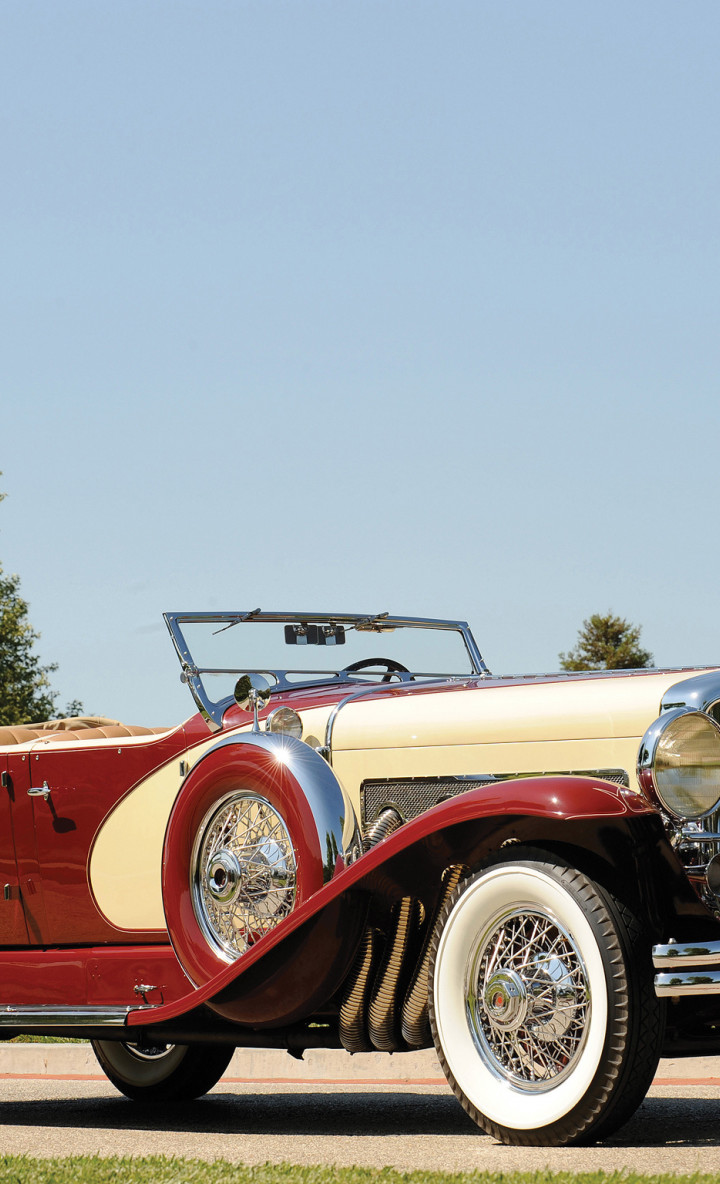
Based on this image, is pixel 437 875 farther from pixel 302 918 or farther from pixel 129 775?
pixel 129 775

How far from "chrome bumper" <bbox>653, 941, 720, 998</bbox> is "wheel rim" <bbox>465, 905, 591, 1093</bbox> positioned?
0.78 feet

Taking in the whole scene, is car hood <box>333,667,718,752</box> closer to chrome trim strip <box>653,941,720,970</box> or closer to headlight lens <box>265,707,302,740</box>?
headlight lens <box>265,707,302,740</box>

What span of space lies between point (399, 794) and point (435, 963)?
0.88 meters

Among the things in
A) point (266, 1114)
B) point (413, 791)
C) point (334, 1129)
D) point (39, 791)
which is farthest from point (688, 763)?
point (39, 791)

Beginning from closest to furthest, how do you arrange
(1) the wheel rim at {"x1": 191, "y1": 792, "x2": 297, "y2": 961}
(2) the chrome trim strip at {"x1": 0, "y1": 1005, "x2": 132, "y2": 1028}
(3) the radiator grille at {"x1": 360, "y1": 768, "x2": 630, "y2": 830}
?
(3) the radiator grille at {"x1": 360, "y1": 768, "x2": 630, "y2": 830} → (1) the wheel rim at {"x1": 191, "y1": 792, "x2": 297, "y2": 961} → (2) the chrome trim strip at {"x1": 0, "y1": 1005, "x2": 132, "y2": 1028}

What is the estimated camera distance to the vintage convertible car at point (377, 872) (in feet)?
14.5

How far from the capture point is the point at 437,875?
5016 mm

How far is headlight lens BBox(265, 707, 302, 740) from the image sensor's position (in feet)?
18.7

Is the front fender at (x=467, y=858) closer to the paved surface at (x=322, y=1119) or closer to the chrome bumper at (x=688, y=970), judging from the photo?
the chrome bumper at (x=688, y=970)

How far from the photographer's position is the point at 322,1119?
5980 mm

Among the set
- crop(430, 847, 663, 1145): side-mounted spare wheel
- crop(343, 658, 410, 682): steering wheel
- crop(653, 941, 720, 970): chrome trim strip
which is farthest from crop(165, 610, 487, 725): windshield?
crop(653, 941, 720, 970): chrome trim strip

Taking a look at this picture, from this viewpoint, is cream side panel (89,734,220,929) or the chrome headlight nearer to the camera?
the chrome headlight

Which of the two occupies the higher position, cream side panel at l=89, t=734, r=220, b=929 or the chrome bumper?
cream side panel at l=89, t=734, r=220, b=929

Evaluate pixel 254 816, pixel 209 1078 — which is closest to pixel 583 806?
pixel 254 816
